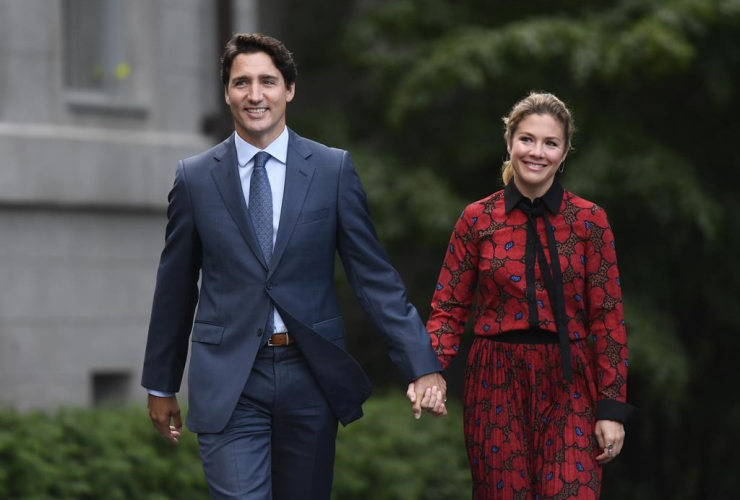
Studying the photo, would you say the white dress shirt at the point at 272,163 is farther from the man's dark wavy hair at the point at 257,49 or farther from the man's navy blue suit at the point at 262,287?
the man's dark wavy hair at the point at 257,49

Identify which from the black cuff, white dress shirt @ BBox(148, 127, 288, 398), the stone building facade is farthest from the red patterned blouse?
the stone building facade

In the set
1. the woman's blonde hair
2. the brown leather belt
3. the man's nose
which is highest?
the man's nose

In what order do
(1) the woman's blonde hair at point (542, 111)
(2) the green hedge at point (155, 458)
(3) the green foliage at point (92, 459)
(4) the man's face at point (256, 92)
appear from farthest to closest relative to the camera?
(2) the green hedge at point (155, 458)
(3) the green foliage at point (92, 459)
(1) the woman's blonde hair at point (542, 111)
(4) the man's face at point (256, 92)

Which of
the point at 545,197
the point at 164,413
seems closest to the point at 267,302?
the point at 164,413

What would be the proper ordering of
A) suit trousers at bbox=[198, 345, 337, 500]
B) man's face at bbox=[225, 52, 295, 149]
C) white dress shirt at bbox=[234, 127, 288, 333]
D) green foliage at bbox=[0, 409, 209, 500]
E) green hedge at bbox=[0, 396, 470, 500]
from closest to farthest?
suit trousers at bbox=[198, 345, 337, 500] → man's face at bbox=[225, 52, 295, 149] → white dress shirt at bbox=[234, 127, 288, 333] → green foliage at bbox=[0, 409, 209, 500] → green hedge at bbox=[0, 396, 470, 500]

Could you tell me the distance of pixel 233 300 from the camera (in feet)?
18.1

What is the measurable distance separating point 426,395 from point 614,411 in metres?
0.70

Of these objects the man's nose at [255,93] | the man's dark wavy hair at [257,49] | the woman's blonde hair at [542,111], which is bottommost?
the woman's blonde hair at [542,111]

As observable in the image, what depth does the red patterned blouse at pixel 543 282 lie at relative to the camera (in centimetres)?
571

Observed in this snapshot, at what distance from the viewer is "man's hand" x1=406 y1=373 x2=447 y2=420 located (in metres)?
5.66

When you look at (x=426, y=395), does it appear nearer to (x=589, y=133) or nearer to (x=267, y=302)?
(x=267, y=302)

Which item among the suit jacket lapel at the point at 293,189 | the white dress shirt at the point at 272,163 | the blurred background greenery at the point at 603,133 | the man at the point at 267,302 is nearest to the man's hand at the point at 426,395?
the man at the point at 267,302

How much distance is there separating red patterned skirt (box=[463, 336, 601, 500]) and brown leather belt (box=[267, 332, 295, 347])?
79 centimetres

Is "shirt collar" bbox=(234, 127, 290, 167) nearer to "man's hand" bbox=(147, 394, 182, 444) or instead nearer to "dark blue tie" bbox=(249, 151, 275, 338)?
"dark blue tie" bbox=(249, 151, 275, 338)
